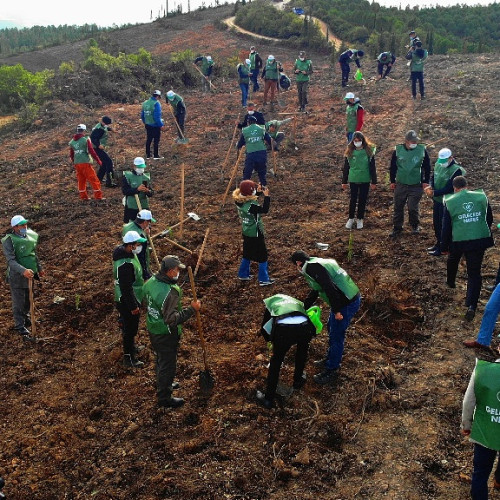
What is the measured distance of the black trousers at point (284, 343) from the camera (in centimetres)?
450

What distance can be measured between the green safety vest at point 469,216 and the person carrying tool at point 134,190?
4.55m

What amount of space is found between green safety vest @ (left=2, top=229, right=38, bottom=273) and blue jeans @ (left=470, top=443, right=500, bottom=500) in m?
5.37

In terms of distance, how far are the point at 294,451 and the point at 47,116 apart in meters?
16.8

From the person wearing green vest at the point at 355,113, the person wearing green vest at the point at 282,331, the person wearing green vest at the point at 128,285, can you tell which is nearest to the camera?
the person wearing green vest at the point at 282,331

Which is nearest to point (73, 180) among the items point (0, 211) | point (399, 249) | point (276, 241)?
point (0, 211)

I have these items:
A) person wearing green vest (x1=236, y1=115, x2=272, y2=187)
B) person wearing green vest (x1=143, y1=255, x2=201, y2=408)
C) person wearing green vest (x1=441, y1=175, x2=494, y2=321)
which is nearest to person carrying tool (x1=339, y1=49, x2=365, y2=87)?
person wearing green vest (x1=236, y1=115, x2=272, y2=187)

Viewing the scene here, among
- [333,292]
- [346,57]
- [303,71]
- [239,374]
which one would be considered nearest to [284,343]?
[333,292]

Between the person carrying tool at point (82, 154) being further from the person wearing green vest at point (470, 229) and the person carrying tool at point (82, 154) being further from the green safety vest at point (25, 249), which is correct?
the person wearing green vest at point (470, 229)

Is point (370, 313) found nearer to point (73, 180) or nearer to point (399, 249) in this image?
point (399, 249)

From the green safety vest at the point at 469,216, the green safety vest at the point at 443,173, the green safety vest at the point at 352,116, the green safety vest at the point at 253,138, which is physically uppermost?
the green safety vest at the point at 352,116

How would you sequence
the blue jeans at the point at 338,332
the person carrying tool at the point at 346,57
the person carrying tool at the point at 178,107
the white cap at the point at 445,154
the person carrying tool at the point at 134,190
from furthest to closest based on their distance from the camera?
the person carrying tool at the point at 346,57
the person carrying tool at the point at 178,107
the person carrying tool at the point at 134,190
the white cap at the point at 445,154
the blue jeans at the point at 338,332

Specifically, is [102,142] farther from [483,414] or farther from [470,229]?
[483,414]

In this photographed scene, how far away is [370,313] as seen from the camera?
6324 millimetres

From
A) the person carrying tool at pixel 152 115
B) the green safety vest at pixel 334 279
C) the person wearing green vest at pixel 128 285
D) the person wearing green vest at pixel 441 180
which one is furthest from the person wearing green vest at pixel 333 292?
the person carrying tool at pixel 152 115
